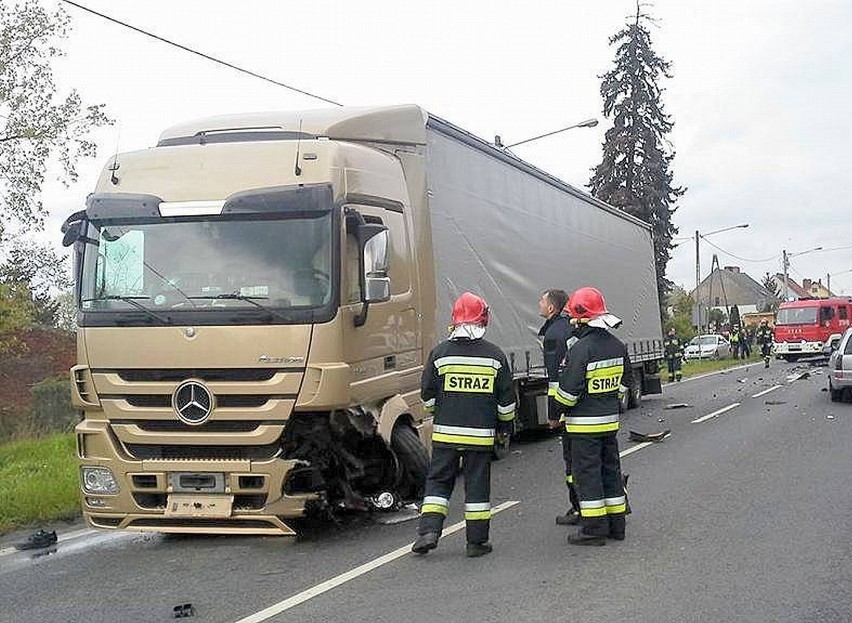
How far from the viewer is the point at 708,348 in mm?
46219

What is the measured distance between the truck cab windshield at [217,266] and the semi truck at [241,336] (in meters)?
0.01

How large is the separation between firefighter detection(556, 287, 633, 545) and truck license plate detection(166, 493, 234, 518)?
2.53m

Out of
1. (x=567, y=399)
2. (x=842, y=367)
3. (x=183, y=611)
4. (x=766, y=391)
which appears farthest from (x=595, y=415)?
(x=766, y=391)

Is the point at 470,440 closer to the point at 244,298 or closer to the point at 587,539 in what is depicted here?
the point at 587,539

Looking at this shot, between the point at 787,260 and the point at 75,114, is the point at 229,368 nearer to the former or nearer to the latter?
the point at 75,114

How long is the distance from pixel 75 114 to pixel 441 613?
26420 mm

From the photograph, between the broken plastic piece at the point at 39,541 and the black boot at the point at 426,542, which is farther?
the broken plastic piece at the point at 39,541

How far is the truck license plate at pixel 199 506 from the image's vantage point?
7.07 m

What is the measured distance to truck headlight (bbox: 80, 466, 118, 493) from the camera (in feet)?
24.0

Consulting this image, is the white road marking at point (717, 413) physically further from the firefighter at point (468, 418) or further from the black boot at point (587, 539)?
the firefighter at point (468, 418)

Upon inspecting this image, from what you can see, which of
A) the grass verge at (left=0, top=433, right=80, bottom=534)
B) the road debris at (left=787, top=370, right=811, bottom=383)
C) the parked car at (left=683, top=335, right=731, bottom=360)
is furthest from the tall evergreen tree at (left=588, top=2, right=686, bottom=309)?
the grass verge at (left=0, top=433, right=80, bottom=534)

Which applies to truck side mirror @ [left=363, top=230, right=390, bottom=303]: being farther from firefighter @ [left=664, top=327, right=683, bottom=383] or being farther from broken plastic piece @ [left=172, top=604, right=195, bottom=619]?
firefighter @ [left=664, top=327, right=683, bottom=383]

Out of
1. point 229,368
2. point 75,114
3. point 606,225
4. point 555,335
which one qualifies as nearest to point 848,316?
point 606,225

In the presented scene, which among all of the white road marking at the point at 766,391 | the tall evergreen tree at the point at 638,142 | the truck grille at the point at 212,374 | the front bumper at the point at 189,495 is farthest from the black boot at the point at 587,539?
the tall evergreen tree at the point at 638,142
